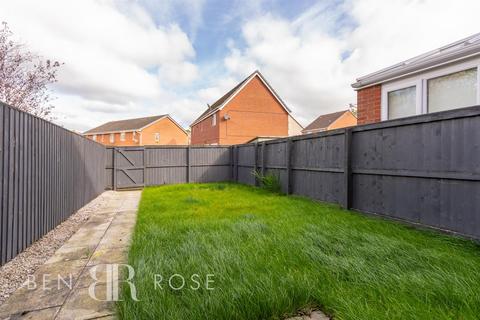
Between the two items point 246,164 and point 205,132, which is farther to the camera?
point 205,132

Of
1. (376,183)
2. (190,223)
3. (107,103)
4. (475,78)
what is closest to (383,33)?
(475,78)

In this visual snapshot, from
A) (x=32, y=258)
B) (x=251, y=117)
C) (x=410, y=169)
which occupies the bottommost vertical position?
(x=32, y=258)

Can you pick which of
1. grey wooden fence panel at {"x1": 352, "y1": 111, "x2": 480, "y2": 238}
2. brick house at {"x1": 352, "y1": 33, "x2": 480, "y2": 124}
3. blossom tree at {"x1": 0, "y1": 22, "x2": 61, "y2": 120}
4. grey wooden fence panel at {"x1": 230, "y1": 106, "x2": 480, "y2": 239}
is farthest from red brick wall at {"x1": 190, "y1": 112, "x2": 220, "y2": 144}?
grey wooden fence panel at {"x1": 352, "y1": 111, "x2": 480, "y2": 238}

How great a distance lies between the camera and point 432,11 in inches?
299

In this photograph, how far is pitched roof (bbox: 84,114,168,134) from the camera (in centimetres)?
3734

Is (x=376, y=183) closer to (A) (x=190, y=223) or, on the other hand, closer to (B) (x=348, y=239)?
(B) (x=348, y=239)

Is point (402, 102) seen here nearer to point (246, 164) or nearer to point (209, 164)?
point (246, 164)

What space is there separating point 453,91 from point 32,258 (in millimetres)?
7882

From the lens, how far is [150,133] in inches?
1427

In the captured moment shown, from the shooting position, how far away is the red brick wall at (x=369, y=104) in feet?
21.3

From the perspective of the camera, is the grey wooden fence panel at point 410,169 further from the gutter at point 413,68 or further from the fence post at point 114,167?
the fence post at point 114,167

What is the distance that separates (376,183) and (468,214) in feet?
4.93

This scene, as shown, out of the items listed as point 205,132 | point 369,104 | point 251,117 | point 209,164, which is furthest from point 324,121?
point 369,104

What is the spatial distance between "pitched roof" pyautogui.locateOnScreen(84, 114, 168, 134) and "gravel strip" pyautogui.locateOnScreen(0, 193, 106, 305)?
34.5 metres
